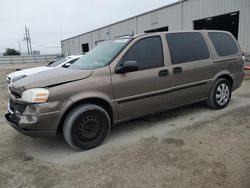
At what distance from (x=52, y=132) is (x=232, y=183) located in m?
2.42

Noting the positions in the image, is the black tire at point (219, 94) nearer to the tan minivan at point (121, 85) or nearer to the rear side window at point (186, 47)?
the tan minivan at point (121, 85)

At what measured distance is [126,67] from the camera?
3268 mm

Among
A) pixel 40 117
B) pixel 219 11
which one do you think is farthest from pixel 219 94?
pixel 219 11

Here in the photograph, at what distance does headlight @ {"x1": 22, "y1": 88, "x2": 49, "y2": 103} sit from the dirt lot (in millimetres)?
921

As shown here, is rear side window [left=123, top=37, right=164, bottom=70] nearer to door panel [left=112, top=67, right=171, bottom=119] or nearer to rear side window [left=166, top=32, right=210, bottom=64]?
door panel [left=112, top=67, right=171, bottom=119]

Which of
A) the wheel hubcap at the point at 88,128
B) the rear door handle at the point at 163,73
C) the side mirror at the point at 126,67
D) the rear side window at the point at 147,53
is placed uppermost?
the rear side window at the point at 147,53

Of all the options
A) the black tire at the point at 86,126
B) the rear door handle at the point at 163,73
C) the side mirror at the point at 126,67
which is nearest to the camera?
the black tire at the point at 86,126

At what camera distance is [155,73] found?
3631mm

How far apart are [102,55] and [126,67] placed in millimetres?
732

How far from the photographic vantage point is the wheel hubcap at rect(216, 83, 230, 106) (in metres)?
4.66

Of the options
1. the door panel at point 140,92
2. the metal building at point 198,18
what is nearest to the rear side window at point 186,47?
the door panel at point 140,92

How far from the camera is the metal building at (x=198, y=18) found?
12.6 metres

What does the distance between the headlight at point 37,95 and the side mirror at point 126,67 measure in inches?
45.3

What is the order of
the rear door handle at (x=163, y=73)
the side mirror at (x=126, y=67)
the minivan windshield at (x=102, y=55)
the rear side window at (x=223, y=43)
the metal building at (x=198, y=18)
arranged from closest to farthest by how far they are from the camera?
the side mirror at (x=126, y=67)
the minivan windshield at (x=102, y=55)
the rear door handle at (x=163, y=73)
the rear side window at (x=223, y=43)
the metal building at (x=198, y=18)
